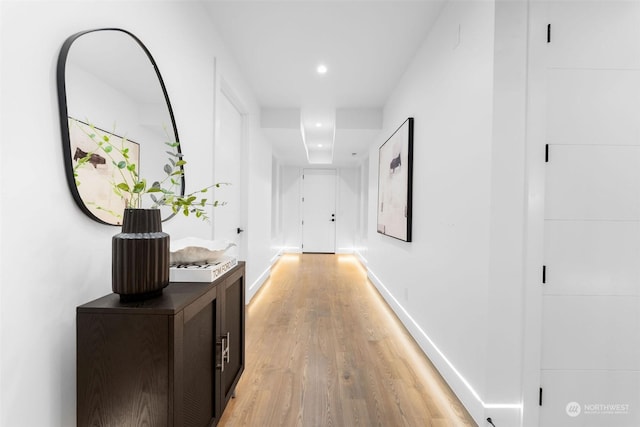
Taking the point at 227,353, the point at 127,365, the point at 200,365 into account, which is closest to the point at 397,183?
the point at 227,353

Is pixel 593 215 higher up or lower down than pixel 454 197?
lower down

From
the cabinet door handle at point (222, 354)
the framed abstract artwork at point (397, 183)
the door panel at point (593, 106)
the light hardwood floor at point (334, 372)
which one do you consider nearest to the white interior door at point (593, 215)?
the door panel at point (593, 106)

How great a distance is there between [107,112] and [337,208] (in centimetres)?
616

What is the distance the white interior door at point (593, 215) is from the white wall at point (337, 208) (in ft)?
18.4

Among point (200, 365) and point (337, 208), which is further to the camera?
point (337, 208)

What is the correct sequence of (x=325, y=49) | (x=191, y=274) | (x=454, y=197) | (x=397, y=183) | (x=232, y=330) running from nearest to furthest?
(x=191, y=274) → (x=232, y=330) → (x=454, y=197) → (x=325, y=49) → (x=397, y=183)

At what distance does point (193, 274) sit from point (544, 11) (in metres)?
2.13

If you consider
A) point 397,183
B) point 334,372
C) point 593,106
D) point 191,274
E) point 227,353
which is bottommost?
point 334,372

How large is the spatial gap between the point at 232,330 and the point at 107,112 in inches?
46.9

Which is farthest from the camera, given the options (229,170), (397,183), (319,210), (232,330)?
(319,210)

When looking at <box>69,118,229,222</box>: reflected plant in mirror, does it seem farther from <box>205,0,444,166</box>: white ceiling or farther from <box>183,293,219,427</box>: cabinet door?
<box>205,0,444,166</box>: white ceiling

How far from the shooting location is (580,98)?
138 centimetres

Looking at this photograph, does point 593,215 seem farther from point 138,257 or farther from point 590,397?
point 138,257

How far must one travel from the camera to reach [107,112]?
3.52 feet
